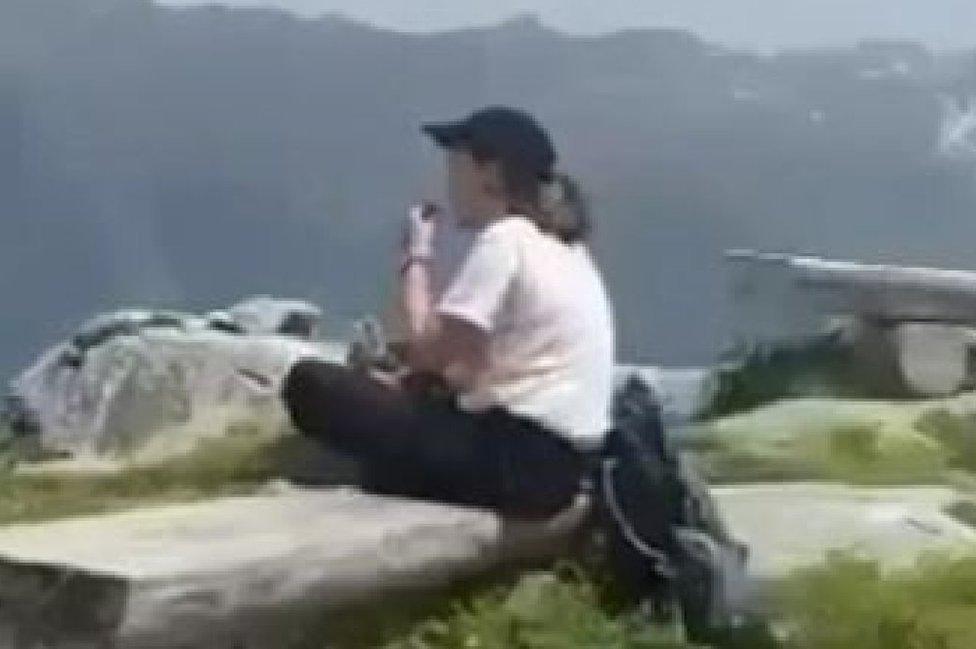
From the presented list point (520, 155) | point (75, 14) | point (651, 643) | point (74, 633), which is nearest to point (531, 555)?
point (651, 643)

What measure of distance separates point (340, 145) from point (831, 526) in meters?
1.52

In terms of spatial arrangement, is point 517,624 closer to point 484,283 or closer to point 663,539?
point 663,539

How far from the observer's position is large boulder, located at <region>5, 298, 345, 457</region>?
5324 millimetres

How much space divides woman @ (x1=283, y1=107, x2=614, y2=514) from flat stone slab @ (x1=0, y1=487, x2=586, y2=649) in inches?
3.3

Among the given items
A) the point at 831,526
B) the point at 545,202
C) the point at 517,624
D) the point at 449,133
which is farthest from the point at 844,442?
the point at 517,624

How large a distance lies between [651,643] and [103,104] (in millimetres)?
1976

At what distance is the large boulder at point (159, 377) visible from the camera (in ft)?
17.5

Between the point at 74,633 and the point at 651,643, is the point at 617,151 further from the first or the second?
the point at 74,633

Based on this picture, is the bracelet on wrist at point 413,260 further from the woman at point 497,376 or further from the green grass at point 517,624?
the green grass at point 517,624

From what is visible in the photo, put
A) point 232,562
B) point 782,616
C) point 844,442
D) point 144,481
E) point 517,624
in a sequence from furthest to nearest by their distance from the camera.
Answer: point 844,442, point 144,481, point 782,616, point 517,624, point 232,562

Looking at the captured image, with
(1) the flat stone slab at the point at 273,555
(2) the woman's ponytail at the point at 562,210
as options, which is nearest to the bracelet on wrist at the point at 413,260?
(2) the woman's ponytail at the point at 562,210

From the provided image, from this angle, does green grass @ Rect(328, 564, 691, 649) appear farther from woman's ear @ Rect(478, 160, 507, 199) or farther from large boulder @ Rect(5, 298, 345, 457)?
large boulder @ Rect(5, 298, 345, 457)

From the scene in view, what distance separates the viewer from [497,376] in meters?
4.14

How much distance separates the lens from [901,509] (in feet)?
15.3
